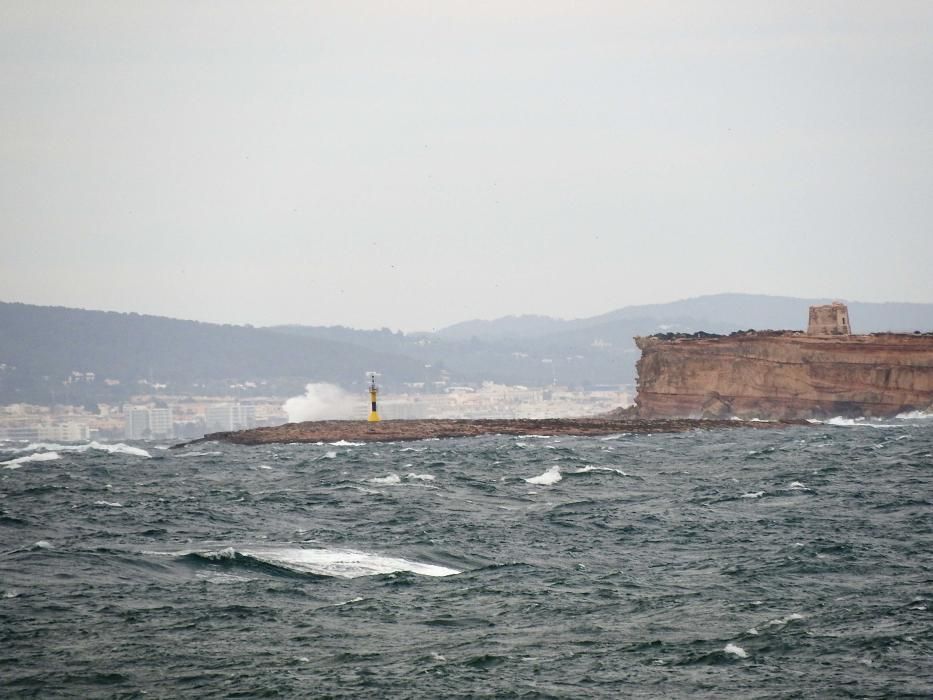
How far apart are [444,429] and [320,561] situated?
52.2 meters

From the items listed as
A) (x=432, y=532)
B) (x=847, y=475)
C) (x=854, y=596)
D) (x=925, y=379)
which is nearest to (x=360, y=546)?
(x=432, y=532)

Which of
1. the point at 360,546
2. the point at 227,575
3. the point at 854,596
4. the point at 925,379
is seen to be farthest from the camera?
the point at 925,379

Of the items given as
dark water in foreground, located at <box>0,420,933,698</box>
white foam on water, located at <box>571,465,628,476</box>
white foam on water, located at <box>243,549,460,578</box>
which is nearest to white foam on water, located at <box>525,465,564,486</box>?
dark water in foreground, located at <box>0,420,933,698</box>

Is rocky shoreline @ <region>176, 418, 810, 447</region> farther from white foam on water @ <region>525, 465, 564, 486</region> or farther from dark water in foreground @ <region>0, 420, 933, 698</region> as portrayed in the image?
dark water in foreground @ <region>0, 420, 933, 698</region>

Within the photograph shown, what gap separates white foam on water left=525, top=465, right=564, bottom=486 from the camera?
149 feet

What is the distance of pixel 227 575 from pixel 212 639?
→ 5.37 metres

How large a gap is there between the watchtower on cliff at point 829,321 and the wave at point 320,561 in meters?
71.1

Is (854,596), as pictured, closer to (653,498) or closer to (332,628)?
(332,628)

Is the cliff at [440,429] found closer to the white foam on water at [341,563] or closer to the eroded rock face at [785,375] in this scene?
the eroded rock face at [785,375]

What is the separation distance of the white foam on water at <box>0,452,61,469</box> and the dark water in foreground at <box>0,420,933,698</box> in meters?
18.0

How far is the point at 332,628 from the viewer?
22.5 metres

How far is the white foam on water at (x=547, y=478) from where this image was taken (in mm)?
45312

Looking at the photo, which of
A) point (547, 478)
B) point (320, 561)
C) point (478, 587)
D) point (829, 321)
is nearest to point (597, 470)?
point (547, 478)

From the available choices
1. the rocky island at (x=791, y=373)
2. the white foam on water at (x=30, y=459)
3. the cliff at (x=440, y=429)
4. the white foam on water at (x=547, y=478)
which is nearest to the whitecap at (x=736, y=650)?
the white foam on water at (x=547, y=478)
